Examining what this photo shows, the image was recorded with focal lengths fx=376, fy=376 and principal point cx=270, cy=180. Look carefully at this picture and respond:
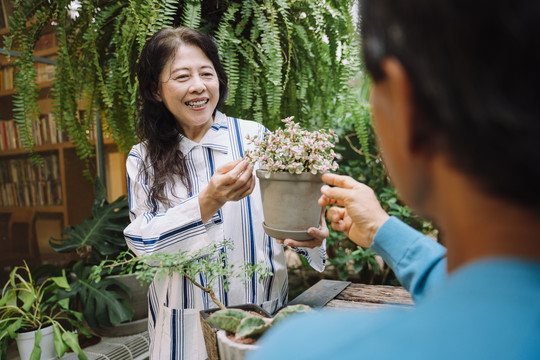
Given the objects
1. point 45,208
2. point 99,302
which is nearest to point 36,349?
point 99,302

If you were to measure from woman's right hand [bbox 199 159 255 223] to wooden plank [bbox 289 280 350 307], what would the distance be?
32 cm

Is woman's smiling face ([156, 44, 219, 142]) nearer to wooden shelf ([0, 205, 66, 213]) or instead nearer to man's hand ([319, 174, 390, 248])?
man's hand ([319, 174, 390, 248])

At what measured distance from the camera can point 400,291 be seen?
102 centimetres

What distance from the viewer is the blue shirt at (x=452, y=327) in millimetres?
226

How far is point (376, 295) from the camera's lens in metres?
1.00

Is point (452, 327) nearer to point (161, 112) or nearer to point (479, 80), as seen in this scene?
point (479, 80)

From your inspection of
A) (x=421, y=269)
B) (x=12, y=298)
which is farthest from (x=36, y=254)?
(x=421, y=269)

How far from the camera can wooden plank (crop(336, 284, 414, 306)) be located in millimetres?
945

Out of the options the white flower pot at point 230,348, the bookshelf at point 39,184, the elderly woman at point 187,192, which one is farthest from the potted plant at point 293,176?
the bookshelf at point 39,184

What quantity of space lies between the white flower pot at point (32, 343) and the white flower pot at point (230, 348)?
1585 mm

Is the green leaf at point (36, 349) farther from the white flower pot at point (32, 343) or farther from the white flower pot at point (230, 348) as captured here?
the white flower pot at point (230, 348)

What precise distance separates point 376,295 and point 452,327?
816 millimetres

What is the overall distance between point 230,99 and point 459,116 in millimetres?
1211

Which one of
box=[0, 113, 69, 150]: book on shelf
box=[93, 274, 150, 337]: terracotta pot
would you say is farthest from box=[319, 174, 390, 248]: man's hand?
box=[0, 113, 69, 150]: book on shelf
